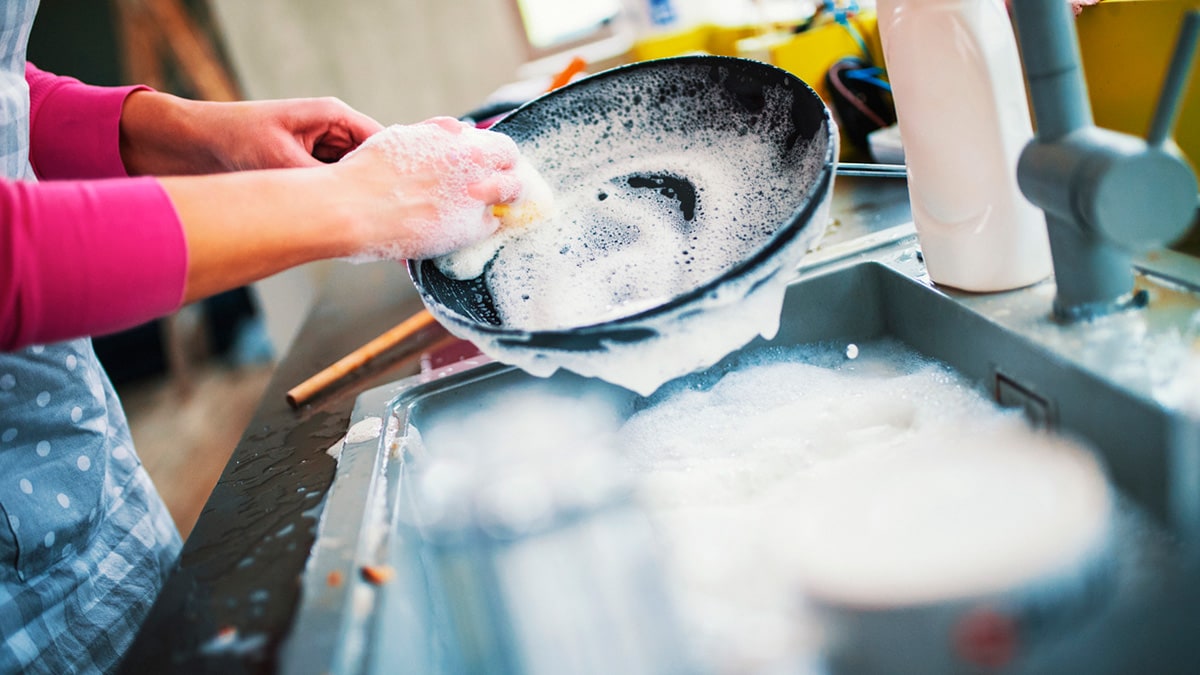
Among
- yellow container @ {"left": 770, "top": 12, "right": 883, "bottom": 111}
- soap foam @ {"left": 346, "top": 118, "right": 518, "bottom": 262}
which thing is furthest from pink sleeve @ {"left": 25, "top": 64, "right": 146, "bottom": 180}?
yellow container @ {"left": 770, "top": 12, "right": 883, "bottom": 111}

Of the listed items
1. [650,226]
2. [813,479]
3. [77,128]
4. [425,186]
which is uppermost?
[77,128]

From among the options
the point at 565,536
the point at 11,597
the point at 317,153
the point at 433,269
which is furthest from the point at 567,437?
the point at 11,597

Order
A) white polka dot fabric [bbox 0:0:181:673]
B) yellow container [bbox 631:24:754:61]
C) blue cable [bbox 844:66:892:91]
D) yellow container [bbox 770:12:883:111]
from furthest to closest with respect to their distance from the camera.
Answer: yellow container [bbox 631:24:754:61]
yellow container [bbox 770:12:883:111]
blue cable [bbox 844:66:892:91]
white polka dot fabric [bbox 0:0:181:673]

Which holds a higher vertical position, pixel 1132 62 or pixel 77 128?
pixel 77 128

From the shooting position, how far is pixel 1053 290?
722 millimetres

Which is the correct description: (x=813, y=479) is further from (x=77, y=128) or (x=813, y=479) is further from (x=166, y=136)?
(x=77, y=128)

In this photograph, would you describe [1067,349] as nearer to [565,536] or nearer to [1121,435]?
[1121,435]

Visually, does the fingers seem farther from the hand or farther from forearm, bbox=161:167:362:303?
the hand

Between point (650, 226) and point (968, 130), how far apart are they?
29 cm

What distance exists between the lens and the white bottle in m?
0.69

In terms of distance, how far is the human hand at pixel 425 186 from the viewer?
667mm

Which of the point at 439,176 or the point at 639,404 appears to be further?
the point at 639,404

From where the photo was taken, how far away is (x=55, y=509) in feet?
2.81

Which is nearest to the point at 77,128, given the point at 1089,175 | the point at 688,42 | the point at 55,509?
the point at 55,509
